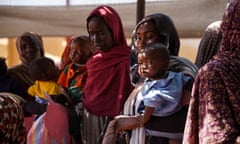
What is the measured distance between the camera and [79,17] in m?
5.21

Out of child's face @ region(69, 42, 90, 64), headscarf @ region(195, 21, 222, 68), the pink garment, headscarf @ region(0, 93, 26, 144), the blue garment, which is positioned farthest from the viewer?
child's face @ region(69, 42, 90, 64)

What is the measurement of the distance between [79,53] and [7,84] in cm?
85

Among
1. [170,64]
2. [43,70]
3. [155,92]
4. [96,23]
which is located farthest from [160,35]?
[43,70]

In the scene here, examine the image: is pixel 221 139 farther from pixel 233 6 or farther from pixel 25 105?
pixel 25 105

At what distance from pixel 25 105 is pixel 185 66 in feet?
5.19

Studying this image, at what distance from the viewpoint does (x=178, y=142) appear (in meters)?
3.15

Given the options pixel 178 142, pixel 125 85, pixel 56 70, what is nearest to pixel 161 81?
pixel 178 142

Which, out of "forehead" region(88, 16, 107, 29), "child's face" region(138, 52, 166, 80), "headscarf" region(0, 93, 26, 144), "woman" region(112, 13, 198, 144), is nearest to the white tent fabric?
"forehead" region(88, 16, 107, 29)

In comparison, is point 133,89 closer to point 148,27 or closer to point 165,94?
point 148,27

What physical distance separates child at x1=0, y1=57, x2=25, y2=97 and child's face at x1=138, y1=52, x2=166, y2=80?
1903 millimetres

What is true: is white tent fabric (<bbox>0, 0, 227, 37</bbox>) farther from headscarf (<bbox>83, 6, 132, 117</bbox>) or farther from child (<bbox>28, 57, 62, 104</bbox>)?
child (<bbox>28, 57, 62, 104</bbox>)

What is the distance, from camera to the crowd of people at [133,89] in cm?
232

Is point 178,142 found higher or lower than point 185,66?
lower

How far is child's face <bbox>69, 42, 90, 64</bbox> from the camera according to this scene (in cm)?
423
